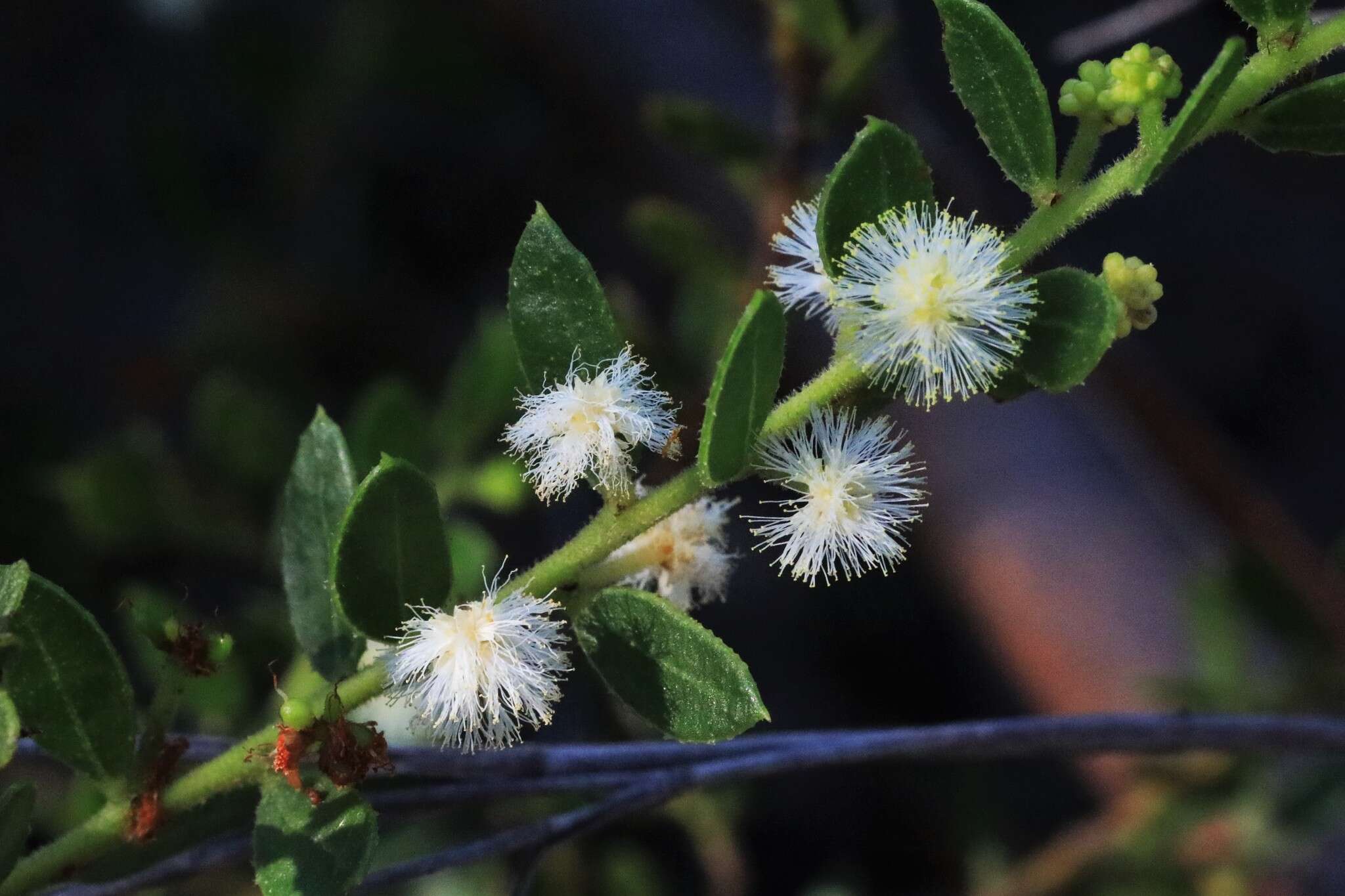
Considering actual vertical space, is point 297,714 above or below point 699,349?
below

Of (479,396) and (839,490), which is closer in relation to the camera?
(839,490)

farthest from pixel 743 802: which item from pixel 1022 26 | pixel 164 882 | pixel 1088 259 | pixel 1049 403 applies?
pixel 1022 26

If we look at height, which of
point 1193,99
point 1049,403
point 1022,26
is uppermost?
point 1022,26

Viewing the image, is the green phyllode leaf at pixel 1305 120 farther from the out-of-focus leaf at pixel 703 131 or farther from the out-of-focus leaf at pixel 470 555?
the out-of-focus leaf at pixel 703 131

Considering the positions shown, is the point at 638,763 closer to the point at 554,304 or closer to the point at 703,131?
the point at 554,304

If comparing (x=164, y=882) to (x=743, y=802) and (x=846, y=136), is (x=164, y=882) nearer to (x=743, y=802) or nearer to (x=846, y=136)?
(x=743, y=802)

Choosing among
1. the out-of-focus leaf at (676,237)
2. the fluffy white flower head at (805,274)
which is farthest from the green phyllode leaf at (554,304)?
the out-of-focus leaf at (676,237)

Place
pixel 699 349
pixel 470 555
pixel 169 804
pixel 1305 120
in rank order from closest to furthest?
pixel 1305 120, pixel 169 804, pixel 470 555, pixel 699 349

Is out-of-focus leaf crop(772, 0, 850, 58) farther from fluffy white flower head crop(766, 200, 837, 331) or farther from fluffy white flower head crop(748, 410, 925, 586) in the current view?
fluffy white flower head crop(748, 410, 925, 586)

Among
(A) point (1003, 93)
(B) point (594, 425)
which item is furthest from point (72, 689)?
(A) point (1003, 93)
